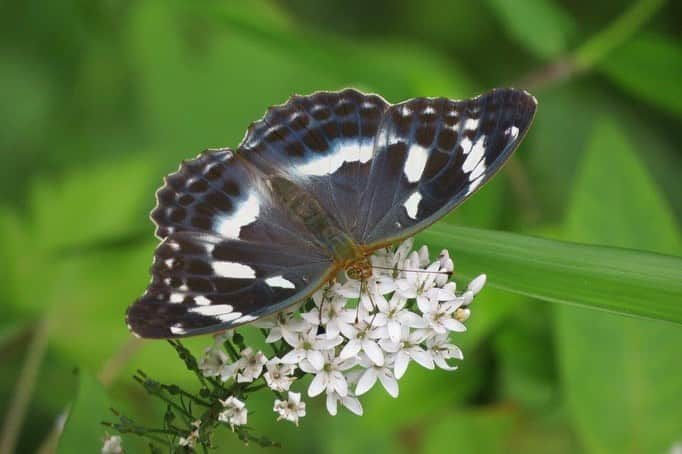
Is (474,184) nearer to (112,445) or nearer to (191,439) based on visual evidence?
(191,439)

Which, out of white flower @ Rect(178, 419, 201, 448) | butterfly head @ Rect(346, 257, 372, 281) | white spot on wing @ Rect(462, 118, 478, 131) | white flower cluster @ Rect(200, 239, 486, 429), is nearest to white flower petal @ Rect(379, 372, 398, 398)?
white flower cluster @ Rect(200, 239, 486, 429)

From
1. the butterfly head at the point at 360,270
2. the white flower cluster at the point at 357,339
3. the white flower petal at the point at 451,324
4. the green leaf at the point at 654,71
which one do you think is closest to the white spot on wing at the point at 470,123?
the white flower cluster at the point at 357,339

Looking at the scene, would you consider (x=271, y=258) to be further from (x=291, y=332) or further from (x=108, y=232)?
(x=108, y=232)

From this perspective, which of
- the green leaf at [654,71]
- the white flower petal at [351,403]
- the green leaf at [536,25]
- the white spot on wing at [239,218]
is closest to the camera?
the white flower petal at [351,403]

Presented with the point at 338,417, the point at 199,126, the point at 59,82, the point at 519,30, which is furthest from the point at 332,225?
the point at 59,82

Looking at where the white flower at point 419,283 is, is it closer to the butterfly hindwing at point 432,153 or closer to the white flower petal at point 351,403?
the butterfly hindwing at point 432,153
